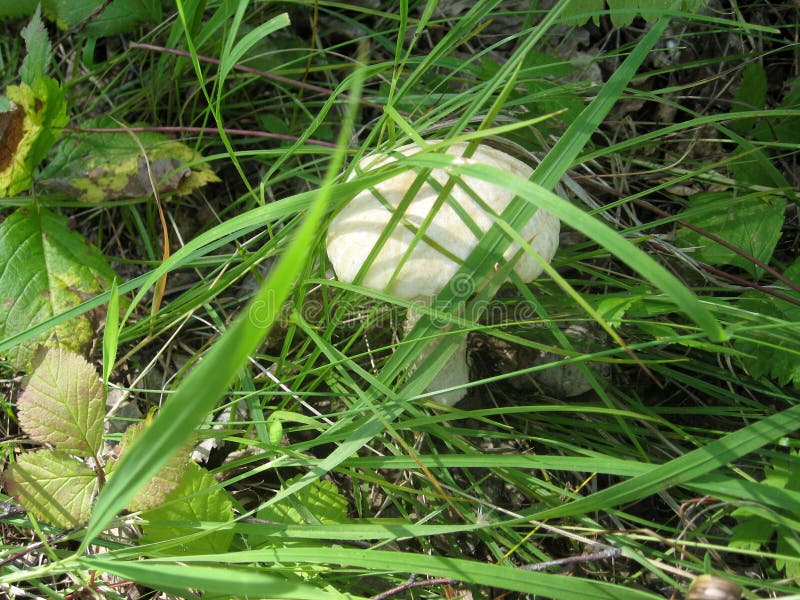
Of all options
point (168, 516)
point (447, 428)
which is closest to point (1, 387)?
point (168, 516)

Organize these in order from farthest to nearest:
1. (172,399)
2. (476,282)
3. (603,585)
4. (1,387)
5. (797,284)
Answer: (1,387) → (797,284) → (476,282) → (603,585) → (172,399)

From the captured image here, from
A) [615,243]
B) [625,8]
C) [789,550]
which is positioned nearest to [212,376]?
[615,243]

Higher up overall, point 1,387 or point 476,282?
point 476,282

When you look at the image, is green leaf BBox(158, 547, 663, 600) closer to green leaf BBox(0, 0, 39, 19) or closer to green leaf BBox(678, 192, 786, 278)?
green leaf BBox(678, 192, 786, 278)

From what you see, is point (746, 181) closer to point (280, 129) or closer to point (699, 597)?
point (699, 597)

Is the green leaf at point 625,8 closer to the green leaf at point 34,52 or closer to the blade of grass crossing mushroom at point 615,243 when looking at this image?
the blade of grass crossing mushroom at point 615,243

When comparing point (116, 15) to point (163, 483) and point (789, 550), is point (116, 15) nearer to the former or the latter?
point (163, 483)

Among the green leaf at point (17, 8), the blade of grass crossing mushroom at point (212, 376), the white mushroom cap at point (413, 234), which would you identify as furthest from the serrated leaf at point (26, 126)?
the blade of grass crossing mushroom at point (212, 376)

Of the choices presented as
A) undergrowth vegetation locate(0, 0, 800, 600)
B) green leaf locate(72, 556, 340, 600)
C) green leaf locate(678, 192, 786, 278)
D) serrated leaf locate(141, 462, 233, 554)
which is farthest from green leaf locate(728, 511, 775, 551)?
serrated leaf locate(141, 462, 233, 554)
